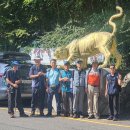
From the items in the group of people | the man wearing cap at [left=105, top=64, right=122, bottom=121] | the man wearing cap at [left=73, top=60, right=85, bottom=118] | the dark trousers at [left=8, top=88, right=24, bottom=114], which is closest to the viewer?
the man wearing cap at [left=105, top=64, right=122, bottom=121]

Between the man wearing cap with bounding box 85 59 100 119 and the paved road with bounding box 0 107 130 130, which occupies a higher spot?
the man wearing cap with bounding box 85 59 100 119

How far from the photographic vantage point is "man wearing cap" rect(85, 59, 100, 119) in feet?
44.7

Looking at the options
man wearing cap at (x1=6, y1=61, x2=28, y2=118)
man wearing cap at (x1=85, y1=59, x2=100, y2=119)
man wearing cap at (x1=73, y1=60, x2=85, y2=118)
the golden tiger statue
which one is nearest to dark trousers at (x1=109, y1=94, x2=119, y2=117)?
man wearing cap at (x1=85, y1=59, x2=100, y2=119)

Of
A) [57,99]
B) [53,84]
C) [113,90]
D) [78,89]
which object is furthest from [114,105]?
[53,84]

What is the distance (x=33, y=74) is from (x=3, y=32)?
30.7ft

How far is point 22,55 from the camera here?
18234 millimetres

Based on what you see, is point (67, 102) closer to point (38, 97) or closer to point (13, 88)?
point (38, 97)

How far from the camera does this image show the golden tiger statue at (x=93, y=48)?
14.1 meters

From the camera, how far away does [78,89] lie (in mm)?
13852

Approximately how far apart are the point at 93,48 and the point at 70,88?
4.61 ft

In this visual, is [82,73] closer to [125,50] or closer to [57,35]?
[125,50]

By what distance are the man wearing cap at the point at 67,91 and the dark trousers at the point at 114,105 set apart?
130cm

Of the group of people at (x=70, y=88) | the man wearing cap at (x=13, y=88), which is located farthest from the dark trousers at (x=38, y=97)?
the man wearing cap at (x=13, y=88)

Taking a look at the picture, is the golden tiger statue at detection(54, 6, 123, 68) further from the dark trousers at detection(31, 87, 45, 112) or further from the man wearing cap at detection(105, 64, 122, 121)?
the dark trousers at detection(31, 87, 45, 112)
